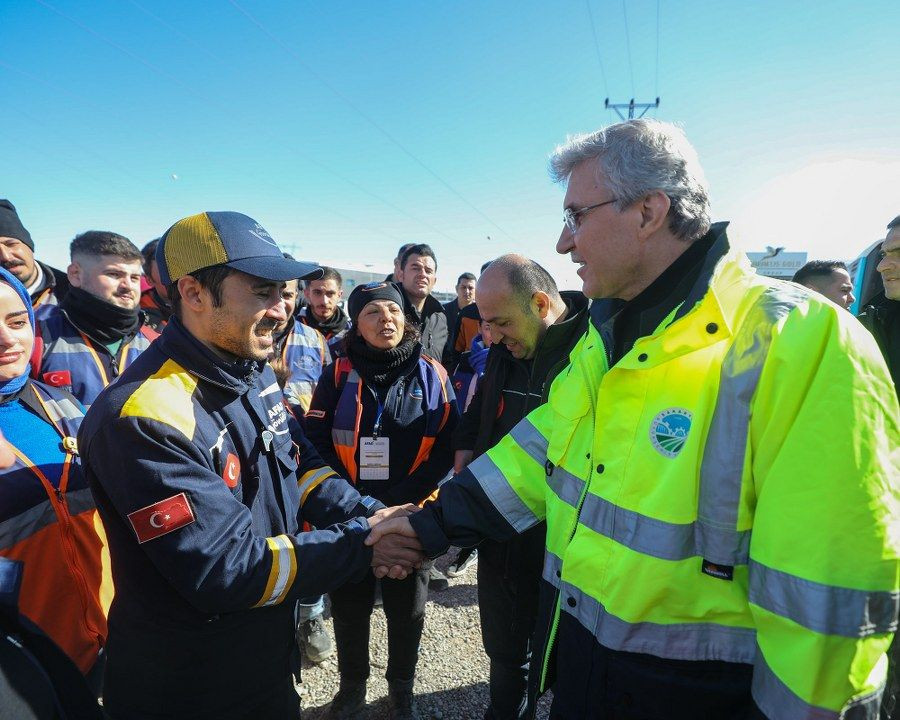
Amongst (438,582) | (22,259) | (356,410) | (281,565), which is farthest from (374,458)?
(22,259)

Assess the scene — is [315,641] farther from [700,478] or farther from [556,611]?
[700,478]

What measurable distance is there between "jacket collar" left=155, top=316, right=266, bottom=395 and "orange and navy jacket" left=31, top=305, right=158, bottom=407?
183 centimetres

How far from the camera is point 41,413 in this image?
6.76ft

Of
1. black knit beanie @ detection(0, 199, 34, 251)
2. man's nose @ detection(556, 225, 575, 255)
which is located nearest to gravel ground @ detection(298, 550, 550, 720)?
man's nose @ detection(556, 225, 575, 255)

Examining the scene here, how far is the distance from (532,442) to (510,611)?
1.18 metres

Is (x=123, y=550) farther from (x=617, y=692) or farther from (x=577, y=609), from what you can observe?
(x=617, y=692)

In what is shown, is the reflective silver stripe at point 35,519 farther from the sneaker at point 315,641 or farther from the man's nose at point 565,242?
the man's nose at point 565,242

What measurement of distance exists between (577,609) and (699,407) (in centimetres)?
75

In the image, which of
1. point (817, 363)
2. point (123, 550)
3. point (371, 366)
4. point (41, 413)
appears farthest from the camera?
point (371, 366)

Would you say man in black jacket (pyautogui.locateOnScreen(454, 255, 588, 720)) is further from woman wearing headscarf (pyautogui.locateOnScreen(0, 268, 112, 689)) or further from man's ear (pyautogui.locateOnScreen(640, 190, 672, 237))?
woman wearing headscarf (pyautogui.locateOnScreen(0, 268, 112, 689))

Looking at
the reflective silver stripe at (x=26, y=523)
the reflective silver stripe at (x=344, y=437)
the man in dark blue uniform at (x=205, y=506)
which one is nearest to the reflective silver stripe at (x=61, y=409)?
the reflective silver stripe at (x=26, y=523)

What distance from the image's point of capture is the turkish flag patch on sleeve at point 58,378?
308 centimetres

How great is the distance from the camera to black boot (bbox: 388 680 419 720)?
2982mm

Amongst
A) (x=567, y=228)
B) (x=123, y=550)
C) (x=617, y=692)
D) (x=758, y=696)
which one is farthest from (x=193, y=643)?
(x=567, y=228)
